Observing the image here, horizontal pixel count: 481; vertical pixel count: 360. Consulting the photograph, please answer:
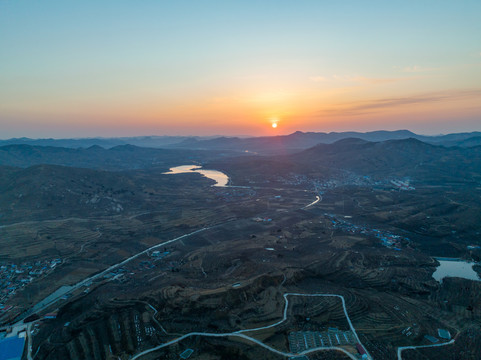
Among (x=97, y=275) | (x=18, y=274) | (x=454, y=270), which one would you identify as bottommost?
(x=454, y=270)

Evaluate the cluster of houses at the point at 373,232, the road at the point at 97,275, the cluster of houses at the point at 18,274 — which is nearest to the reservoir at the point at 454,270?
the cluster of houses at the point at 373,232

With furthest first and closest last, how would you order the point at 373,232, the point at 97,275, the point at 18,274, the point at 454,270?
the point at 373,232
the point at 454,270
the point at 97,275
the point at 18,274

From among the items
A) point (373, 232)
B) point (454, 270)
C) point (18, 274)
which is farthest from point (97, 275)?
point (454, 270)

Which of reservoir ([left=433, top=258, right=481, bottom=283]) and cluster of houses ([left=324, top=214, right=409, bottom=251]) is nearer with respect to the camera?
reservoir ([left=433, top=258, right=481, bottom=283])

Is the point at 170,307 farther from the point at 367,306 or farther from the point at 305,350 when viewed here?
the point at 367,306

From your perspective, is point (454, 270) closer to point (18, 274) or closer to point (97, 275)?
point (97, 275)

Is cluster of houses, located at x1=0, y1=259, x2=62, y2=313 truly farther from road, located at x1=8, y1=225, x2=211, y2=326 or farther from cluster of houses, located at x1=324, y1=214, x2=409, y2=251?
cluster of houses, located at x1=324, y1=214, x2=409, y2=251

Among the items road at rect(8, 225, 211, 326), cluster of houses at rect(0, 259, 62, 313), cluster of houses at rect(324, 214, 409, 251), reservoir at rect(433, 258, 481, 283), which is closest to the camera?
road at rect(8, 225, 211, 326)

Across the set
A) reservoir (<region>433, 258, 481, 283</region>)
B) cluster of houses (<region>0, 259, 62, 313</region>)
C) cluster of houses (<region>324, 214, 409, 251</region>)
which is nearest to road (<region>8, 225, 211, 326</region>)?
cluster of houses (<region>0, 259, 62, 313</region>)
